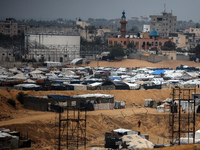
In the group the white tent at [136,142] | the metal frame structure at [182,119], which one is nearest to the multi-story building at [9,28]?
the metal frame structure at [182,119]

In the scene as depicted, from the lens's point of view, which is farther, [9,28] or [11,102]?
[9,28]

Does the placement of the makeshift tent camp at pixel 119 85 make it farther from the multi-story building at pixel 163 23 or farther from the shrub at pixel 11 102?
the multi-story building at pixel 163 23

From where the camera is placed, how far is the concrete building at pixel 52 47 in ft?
204

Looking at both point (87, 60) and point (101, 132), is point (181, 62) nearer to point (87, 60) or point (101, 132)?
point (87, 60)

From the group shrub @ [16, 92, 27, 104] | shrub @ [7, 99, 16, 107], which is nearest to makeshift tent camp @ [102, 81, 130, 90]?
shrub @ [16, 92, 27, 104]

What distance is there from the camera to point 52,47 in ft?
227

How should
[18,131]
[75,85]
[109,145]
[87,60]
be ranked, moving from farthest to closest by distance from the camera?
[87,60] → [75,85] → [18,131] → [109,145]

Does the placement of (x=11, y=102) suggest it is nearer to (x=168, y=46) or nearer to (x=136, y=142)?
(x=136, y=142)

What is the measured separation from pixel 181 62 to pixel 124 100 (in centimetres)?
3244

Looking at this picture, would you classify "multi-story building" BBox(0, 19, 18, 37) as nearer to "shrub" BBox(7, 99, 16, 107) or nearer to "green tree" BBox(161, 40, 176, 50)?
"green tree" BBox(161, 40, 176, 50)

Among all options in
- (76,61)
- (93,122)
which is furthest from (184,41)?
(93,122)

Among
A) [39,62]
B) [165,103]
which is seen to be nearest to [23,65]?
[39,62]

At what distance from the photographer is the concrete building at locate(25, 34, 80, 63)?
62128 millimetres

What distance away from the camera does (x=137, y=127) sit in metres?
26.7
